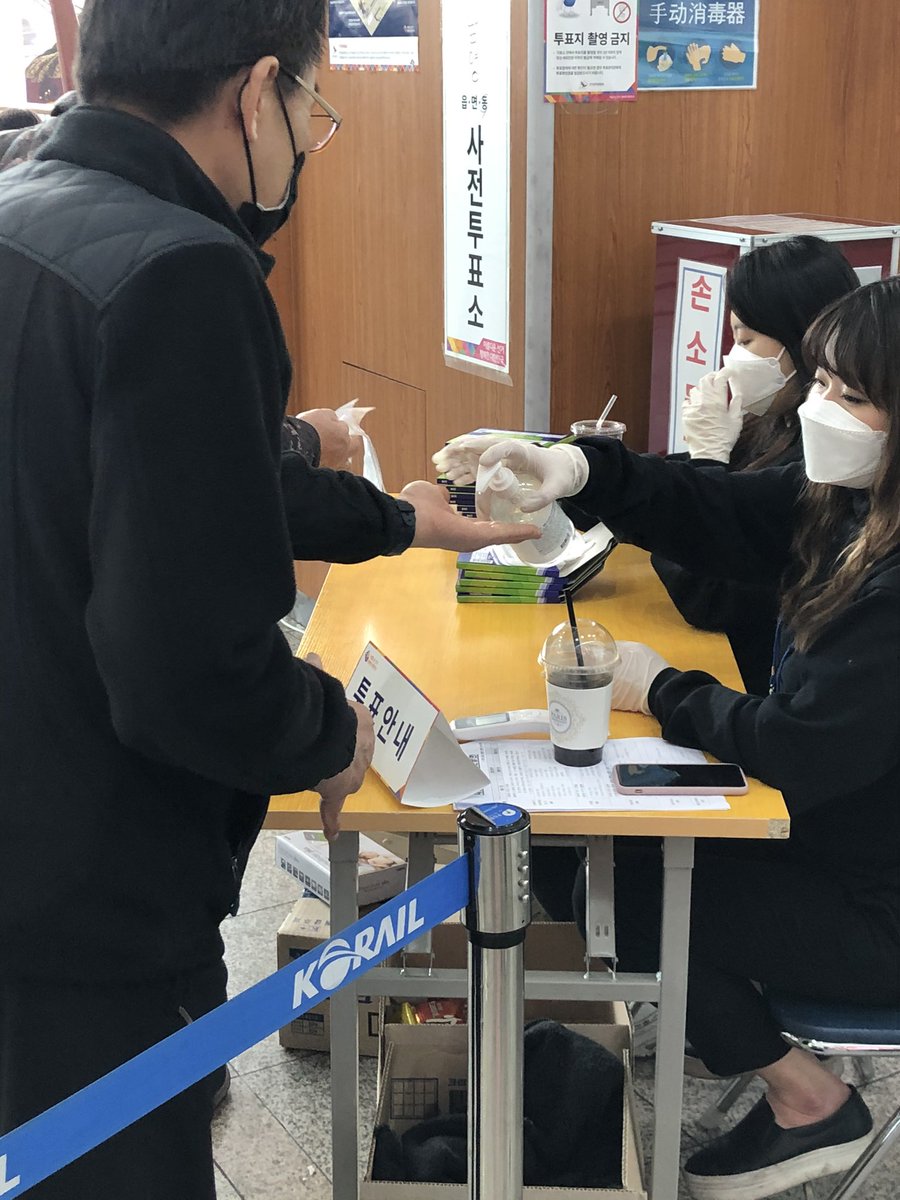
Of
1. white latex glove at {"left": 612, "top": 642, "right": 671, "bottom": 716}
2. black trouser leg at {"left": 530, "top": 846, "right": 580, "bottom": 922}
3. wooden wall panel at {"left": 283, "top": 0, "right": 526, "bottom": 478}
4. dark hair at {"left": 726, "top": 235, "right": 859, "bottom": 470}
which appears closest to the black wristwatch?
white latex glove at {"left": 612, "top": 642, "right": 671, "bottom": 716}

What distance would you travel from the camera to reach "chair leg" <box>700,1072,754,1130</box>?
2.01m

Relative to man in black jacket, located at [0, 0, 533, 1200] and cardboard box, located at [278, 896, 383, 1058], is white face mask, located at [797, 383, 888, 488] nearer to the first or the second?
man in black jacket, located at [0, 0, 533, 1200]

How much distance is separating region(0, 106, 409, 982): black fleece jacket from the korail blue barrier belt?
119mm

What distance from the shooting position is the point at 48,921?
3.33ft

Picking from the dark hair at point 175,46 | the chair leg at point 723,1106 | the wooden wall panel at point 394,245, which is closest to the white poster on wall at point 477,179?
the wooden wall panel at point 394,245

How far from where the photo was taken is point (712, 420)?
7.58 ft

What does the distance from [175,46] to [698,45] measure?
2208mm

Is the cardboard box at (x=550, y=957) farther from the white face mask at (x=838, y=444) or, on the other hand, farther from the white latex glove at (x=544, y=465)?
the white face mask at (x=838, y=444)

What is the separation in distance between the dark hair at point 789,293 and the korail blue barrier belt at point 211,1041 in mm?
1289

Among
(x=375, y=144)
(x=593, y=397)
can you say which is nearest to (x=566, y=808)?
(x=593, y=397)

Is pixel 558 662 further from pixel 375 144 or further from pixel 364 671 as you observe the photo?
pixel 375 144

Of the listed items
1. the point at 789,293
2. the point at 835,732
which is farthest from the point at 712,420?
the point at 835,732

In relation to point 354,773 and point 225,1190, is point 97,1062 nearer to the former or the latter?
point 354,773

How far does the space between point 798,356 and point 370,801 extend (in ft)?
3.82
